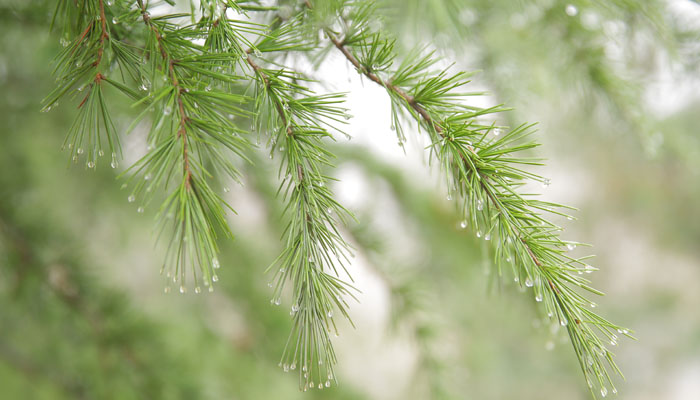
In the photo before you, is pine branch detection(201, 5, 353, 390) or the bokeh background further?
Answer: the bokeh background

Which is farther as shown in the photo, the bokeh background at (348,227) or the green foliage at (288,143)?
the bokeh background at (348,227)

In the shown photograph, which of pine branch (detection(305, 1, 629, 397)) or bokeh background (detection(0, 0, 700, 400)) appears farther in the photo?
bokeh background (detection(0, 0, 700, 400))

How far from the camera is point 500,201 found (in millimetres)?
296

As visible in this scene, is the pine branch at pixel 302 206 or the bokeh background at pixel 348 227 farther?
the bokeh background at pixel 348 227

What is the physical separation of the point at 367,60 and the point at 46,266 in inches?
25.8

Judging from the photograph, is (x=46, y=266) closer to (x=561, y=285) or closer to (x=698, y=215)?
(x=561, y=285)

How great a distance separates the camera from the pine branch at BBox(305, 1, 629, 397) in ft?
0.93

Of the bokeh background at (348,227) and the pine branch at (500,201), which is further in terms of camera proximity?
the bokeh background at (348,227)

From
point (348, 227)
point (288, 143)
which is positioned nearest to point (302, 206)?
point (288, 143)

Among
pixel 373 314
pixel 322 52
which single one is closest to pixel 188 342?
pixel 322 52

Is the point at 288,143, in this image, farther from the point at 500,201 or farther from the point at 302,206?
the point at 500,201

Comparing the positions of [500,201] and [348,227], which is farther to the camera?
[348,227]

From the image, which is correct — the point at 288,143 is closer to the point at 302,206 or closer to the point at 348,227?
the point at 302,206

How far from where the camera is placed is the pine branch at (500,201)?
282 millimetres
